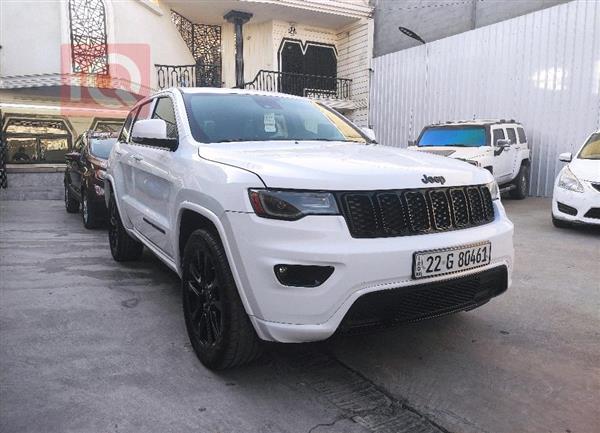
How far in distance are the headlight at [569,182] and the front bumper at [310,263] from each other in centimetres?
542

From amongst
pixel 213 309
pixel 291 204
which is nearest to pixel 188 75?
pixel 213 309

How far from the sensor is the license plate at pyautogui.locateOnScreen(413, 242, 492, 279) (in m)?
2.30

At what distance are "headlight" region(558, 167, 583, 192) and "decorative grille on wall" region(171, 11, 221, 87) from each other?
11.4m

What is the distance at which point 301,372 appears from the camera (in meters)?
2.69

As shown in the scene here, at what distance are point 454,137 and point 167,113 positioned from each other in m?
7.91

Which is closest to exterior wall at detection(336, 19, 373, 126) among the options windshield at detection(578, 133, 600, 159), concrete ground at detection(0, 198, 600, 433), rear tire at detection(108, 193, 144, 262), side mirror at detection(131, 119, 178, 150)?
windshield at detection(578, 133, 600, 159)

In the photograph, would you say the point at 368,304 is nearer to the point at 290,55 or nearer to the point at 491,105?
the point at 491,105

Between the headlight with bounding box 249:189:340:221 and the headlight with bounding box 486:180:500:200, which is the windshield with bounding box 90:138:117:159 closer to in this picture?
the headlight with bounding box 249:189:340:221

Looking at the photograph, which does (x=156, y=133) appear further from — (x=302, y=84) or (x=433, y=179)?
(x=302, y=84)

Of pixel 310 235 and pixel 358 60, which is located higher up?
pixel 358 60

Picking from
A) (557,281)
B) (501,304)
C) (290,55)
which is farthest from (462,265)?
(290,55)

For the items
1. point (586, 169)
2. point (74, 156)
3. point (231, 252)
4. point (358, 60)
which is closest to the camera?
point (231, 252)

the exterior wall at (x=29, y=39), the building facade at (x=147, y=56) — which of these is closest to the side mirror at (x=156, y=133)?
the building facade at (x=147, y=56)

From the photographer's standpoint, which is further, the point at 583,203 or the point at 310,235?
the point at 583,203
